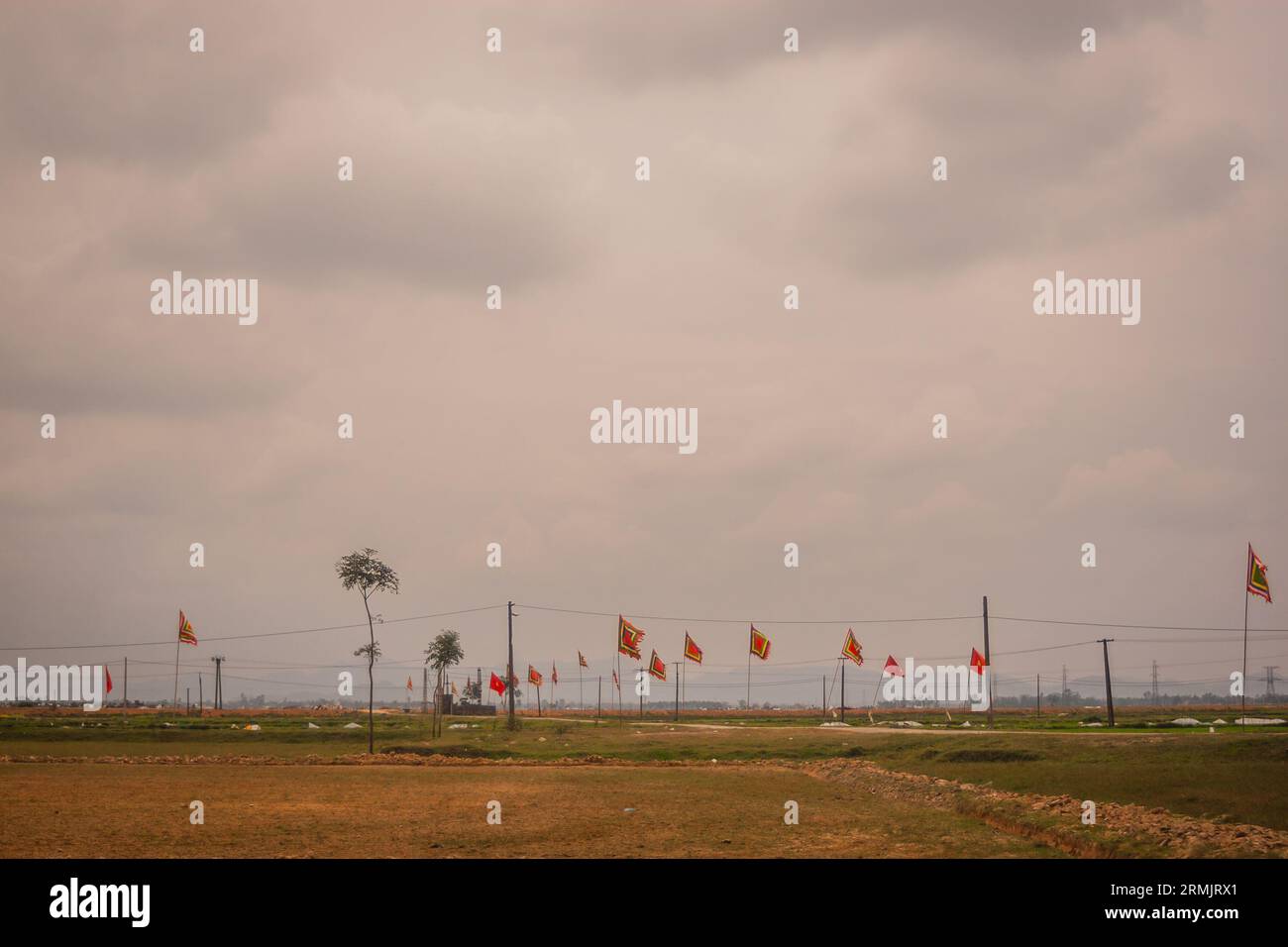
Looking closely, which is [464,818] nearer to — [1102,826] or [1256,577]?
[1102,826]

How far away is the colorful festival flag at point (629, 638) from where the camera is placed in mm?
88812

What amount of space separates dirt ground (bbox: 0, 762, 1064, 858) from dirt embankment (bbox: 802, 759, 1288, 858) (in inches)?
28.7

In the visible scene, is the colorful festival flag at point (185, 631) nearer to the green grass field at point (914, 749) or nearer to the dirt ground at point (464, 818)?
the green grass field at point (914, 749)

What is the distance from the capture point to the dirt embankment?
22.2 meters

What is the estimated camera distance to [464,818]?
105ft

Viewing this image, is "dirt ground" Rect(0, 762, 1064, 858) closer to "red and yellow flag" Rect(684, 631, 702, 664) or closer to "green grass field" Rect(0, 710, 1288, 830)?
"green grass field" Rect(0, 710, 1288, 830)

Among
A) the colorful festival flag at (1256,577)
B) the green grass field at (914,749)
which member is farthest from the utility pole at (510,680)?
the colorful festival flag at (1256,577)

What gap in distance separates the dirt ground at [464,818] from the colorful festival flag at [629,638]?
128 feet

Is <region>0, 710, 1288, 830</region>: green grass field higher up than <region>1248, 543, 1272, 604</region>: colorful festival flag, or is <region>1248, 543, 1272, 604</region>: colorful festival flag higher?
<region>1248, 543, 1272, 604</region>: colorful festival flag

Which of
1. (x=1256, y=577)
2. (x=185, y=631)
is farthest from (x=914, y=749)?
(x=185, y=631)

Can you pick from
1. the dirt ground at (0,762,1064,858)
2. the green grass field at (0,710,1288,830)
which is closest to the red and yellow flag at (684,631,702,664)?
the green grass field at (0,710,1288,830)
